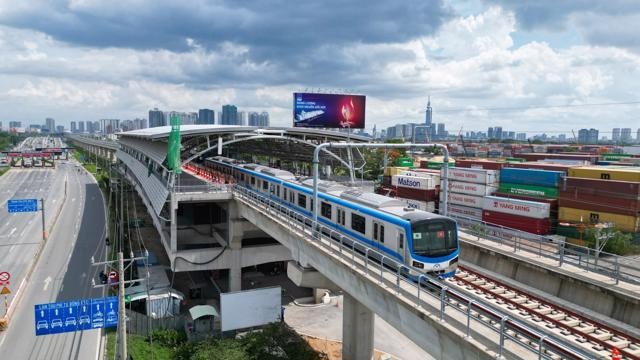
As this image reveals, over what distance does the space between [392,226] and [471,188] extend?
125 ft

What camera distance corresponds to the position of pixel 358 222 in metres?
20.5

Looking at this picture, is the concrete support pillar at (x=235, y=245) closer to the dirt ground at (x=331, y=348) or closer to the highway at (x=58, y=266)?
the dirt ground at (x=331, y=348)

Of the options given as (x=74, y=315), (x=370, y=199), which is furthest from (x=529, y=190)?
(x=74, y=315)

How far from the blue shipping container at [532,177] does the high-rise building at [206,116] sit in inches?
4682

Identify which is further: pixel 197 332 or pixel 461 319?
pixel 197 332

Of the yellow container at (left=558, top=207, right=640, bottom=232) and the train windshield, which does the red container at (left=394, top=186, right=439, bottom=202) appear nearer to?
the yellow container at (left=558, top=207, right=640, bottom=232)

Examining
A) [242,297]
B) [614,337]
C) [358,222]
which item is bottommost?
[242,297]

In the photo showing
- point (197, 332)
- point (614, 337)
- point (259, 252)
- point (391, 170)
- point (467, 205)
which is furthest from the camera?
point (391, 170)

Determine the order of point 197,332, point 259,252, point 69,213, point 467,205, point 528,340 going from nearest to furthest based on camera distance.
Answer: point 528,340, point 197,332, point 259,252, point 467,205, point 69,213

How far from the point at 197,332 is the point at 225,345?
563 cm

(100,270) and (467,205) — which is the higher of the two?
(467,205)

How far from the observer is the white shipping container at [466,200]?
172 ft

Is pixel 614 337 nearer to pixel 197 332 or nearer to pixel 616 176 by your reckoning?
pixel 197 332

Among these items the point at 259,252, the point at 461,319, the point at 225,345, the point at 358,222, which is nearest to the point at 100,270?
the point at 259,252
